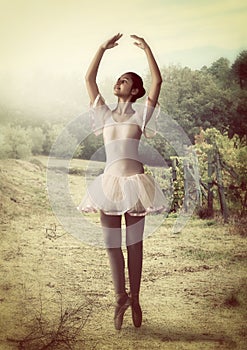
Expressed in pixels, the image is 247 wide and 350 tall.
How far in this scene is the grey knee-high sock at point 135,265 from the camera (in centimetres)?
325

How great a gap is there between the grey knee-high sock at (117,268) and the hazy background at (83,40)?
2.83 feet

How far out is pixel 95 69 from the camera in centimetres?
327

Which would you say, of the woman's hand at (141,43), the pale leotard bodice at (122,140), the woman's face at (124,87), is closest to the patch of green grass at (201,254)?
the pale leotard bodice at (122,140)

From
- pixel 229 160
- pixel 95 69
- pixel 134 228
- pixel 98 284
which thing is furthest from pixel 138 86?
pixel 98 284

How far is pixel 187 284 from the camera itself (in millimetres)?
3268

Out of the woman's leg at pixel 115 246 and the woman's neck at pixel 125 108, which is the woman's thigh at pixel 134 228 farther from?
the woman's neck at pixel 125 108

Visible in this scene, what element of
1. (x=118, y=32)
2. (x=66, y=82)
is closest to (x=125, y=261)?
(x=66, y=82)

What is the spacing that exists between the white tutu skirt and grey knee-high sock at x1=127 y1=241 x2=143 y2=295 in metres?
0.21

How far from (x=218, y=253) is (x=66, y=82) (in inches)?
54.1

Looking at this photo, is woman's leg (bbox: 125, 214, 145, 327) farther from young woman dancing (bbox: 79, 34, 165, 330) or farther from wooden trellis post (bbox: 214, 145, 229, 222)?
wooden trellis post (bbox: 214, 145, 229, 222)

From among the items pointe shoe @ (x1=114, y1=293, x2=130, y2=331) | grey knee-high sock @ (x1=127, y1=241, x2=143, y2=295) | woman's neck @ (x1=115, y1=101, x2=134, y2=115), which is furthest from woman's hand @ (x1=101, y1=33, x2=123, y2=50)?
pointe shoe @ (x1=114, y1=293, x2=130, y2=331)

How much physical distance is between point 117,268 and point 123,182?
511 mm

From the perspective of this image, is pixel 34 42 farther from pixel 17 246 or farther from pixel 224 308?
pixel 224 308

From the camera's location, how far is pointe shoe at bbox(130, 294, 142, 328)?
321cm
